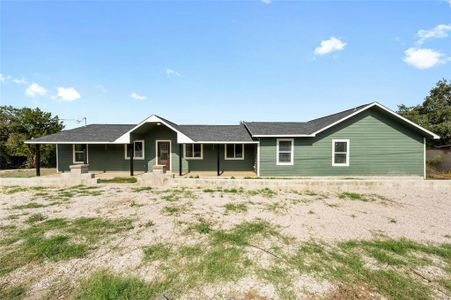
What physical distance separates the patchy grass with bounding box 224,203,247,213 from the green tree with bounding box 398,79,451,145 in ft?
72.3

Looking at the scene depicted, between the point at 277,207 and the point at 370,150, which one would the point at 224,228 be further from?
the point at 370,150

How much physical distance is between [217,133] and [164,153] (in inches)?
153

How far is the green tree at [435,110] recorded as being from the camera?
19.5 m

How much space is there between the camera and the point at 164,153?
1412 cm

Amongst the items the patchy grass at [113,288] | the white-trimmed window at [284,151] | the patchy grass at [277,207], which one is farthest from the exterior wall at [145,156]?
the patchy grass at [113,288]

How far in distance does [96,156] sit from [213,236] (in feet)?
42.5

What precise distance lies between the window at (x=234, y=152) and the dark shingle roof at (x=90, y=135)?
7243 mm

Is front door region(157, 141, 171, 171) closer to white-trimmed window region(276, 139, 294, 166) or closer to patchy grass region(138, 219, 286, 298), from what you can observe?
white-trimmed window region(276, 139, 294, 166)

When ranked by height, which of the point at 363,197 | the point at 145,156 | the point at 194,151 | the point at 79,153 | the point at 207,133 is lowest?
the point at 363,197

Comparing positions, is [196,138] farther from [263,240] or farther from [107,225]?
[263,240]

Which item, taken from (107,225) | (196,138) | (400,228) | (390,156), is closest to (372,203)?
(400,228)

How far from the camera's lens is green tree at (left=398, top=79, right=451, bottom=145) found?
63.8 ft

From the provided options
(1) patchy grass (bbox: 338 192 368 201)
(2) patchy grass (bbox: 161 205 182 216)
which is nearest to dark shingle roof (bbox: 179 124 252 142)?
(1) patchy grass (bbox: 338 192 368 201)

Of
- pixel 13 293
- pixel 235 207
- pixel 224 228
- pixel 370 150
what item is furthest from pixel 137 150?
pixel 370 150
